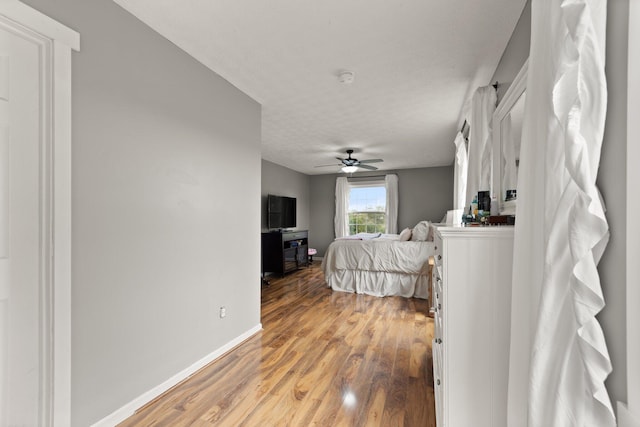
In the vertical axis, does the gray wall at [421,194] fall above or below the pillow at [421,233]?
above

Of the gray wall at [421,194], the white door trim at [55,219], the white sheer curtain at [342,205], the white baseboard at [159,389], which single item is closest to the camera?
the white door trim at [55,219]

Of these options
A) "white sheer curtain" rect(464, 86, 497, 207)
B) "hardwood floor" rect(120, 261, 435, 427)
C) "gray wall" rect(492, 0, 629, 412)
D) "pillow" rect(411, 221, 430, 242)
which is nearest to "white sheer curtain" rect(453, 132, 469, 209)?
"pillow" rect(411, 221, 430, 242)

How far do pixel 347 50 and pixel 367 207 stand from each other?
5.77 meters

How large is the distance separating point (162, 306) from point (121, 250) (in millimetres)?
506

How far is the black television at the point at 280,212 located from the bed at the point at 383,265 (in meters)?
1.77

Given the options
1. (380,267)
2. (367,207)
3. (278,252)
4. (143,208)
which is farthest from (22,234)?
(367,207)

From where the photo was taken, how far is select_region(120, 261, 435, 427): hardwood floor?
179 cm

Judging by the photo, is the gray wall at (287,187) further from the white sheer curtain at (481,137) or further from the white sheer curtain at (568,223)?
the white sheer curtain at (568,223)

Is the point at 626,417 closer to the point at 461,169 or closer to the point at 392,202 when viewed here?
the point at 461,169

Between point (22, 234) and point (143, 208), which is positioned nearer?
point (22, 234)

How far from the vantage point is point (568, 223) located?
0.86 metres

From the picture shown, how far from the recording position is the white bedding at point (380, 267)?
439cm

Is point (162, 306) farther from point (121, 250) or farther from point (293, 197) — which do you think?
point (293, 197)

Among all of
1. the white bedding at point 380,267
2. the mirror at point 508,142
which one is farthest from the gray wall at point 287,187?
the mirror at point 508,142
